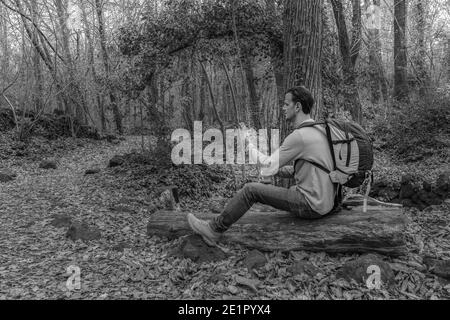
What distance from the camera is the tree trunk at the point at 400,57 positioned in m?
A: 12.9

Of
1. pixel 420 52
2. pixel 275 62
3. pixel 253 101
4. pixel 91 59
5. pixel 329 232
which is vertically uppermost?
pixel 91 59

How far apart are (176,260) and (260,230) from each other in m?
1.02

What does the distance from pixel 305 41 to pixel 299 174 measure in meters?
2.75

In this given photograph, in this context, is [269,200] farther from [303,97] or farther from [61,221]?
[61,221]

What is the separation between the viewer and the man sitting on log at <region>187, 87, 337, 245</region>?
3.72 m

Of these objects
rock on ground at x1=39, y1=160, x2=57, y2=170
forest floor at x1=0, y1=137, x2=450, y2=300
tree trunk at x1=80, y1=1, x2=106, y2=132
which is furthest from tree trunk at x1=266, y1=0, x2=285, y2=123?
tree trunk at x1=80, y1=1, x2=106, y2=132

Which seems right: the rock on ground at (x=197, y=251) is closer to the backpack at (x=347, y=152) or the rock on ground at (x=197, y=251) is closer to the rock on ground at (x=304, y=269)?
the rock on ground at (x=304, y=269)

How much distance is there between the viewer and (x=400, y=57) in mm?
13258

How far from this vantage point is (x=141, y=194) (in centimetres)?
774

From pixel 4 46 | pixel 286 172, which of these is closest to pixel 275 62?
pixel 286 172

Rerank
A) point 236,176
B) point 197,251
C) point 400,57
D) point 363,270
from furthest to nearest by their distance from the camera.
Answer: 1. point 400,57
2. point 236,176
3. point 197,251
4. point 363,270

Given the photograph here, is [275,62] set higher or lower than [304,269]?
higher
